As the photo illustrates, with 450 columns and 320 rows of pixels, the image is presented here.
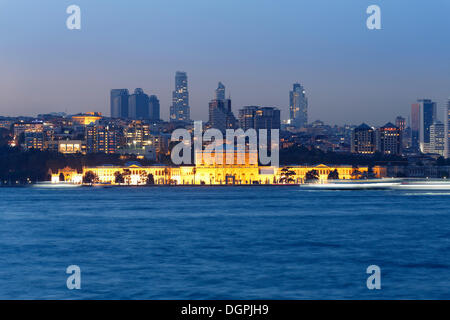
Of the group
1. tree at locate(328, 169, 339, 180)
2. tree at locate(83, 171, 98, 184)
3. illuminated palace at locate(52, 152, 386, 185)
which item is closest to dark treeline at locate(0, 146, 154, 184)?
illuminated palace at locate(52, 152, 386, 185)

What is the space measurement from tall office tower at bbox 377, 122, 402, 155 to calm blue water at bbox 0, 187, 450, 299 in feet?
422

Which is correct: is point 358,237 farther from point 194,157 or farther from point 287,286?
point 194,157

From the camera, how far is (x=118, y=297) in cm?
1291

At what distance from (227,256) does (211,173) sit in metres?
92.2

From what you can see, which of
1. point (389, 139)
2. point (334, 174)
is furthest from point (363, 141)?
point (334, 174)

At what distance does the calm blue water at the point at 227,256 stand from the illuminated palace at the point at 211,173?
243 ft

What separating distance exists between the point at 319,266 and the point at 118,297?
588 centimetres

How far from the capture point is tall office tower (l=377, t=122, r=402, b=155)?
528ft

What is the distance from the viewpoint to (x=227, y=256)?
19359 millimetres

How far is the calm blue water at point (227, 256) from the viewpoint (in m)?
13.7
